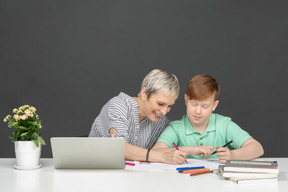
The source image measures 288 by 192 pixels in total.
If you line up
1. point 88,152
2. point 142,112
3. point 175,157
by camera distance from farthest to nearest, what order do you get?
point 142,112, point 175,157, point 88,152

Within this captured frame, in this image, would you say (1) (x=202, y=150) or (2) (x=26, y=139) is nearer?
(2) (x=26, y=139)

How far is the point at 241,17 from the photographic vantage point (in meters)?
4.23

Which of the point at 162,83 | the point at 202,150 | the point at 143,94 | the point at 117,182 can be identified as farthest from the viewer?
the point at 143,94

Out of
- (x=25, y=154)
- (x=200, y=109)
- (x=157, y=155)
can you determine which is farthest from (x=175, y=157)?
(x=25, y=154)

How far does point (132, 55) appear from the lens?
13.8ft

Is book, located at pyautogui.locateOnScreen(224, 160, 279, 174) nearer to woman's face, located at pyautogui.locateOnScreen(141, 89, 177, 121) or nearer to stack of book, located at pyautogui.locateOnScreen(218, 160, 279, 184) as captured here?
stack of book, located at pyautogui.locateOnScreen(218, 160, 279, 184)

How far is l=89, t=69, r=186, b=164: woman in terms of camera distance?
8.63ft

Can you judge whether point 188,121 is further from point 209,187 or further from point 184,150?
point 209,187

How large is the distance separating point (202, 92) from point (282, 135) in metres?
1.96

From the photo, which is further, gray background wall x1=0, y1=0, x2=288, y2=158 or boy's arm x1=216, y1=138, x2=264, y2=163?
gray background wall x1=0, y1=0, x2=288, y2=158

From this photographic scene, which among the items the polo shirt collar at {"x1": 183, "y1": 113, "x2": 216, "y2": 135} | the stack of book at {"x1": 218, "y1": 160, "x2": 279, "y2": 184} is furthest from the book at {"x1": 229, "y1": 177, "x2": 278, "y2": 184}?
the polo shirt collar at {"x1": 183, "y1": 113, "x2": 216, "y2": 135}

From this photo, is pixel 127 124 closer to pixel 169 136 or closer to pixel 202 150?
pixel 169 136

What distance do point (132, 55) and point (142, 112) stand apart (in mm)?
1450

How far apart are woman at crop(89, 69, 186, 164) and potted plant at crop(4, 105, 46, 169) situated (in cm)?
51
